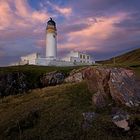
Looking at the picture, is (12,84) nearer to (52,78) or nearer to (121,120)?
(52,78)

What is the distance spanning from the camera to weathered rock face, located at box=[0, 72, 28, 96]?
4950 cm

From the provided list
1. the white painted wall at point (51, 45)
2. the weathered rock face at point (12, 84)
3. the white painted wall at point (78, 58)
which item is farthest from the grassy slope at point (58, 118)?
the white painted wall at point (78, 58)

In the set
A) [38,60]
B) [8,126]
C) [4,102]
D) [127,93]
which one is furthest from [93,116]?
[38,60]

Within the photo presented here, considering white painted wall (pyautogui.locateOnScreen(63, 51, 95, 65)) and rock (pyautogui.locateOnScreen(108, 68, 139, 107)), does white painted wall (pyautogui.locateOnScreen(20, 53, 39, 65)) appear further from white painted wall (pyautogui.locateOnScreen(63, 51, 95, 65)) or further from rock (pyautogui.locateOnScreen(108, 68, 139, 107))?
rock (pyautogui.locateOnScreen(108, 68, 139, 107))

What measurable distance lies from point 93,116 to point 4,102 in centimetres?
1525

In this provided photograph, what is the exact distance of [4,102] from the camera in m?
41.4

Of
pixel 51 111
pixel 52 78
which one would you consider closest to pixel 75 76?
pixel 52 78

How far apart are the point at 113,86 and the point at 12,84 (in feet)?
68.7

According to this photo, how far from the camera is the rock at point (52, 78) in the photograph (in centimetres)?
5334

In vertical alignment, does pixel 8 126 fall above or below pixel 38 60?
below

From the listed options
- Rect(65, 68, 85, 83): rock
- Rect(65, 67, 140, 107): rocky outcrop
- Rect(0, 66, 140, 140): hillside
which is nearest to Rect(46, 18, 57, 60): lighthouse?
Rect(65, 68, 85, 83): rock

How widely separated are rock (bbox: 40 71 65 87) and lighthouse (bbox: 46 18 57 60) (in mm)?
29019

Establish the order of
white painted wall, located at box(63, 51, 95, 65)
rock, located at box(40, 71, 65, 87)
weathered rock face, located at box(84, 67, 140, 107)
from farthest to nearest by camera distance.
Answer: white painted wall, located at box(63, 51, 95, 65) < rock, located at box(40, 71, 65, 87) < weathered rock face, located at box(84, 67, 140, 107)

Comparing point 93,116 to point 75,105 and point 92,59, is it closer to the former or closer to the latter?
point 75,105
